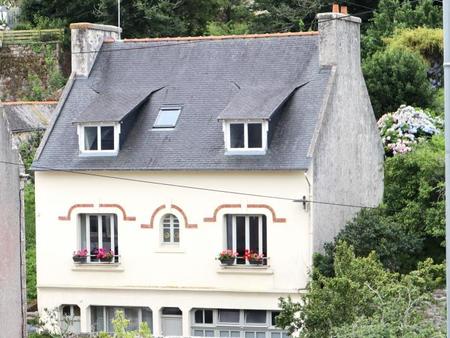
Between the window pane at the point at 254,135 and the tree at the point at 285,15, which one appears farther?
the tree at the point at 285,15

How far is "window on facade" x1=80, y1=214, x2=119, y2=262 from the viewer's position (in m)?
39.2

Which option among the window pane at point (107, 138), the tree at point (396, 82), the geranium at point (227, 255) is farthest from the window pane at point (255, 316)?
the tree at point (396, 82)

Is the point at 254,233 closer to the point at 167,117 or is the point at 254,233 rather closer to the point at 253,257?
the point at 253,257

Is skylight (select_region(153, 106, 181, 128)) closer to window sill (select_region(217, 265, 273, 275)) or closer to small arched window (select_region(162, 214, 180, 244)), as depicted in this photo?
small arched window (select_region(162, 214, 180, 244))

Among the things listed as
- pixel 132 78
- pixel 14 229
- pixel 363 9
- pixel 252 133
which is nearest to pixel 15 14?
pixel 363 9

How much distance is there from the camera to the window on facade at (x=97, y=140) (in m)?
39.4

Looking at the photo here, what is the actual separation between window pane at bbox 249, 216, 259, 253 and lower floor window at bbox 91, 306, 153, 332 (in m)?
3.40

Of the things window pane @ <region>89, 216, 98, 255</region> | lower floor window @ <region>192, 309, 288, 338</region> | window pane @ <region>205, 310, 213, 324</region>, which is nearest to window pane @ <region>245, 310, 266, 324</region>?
lower floor window @ <region>192, 309, 288, 338</region>

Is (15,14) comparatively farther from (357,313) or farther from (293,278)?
(357,313)

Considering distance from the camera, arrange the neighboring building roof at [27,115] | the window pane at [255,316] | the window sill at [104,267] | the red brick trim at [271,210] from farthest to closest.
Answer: the neighboring building roof at [27,115]
the window sill at [104,267]
the window pane at [255,316]
the red brick trim at [271,210]

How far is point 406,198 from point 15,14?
2460 centimetres

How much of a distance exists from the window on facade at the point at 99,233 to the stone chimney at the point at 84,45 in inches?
180

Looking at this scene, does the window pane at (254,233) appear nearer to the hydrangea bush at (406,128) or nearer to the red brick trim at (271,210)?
the red brick trim at (271,210)

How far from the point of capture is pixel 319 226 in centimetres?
3772
